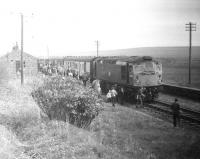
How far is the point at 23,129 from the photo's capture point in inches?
418

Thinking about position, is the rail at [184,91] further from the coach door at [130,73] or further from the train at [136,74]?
the coach door at [130,73]

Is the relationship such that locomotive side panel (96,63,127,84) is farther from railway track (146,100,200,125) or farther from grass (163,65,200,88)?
grass (163,65,200,88)

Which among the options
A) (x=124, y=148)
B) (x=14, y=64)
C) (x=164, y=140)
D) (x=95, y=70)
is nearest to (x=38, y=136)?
(x=124, y=148)

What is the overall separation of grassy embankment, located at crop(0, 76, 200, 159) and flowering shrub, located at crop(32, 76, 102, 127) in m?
0.64

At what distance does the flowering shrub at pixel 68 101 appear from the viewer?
11.4m

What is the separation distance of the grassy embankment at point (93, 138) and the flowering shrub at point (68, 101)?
639 mm

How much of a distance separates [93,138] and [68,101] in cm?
205

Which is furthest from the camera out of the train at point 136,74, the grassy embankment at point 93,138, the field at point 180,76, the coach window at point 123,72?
the field at point 180,76

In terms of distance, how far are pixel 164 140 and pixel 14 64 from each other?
31.2 metres

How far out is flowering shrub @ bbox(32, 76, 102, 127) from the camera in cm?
1140

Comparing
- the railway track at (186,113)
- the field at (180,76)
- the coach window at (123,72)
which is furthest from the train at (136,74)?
the field at (180,76)

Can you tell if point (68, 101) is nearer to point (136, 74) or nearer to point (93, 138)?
point (93, 138)

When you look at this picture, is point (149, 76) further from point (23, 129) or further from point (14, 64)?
point (14, 64)

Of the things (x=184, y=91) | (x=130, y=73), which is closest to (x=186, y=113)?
(x=130, y=73)
